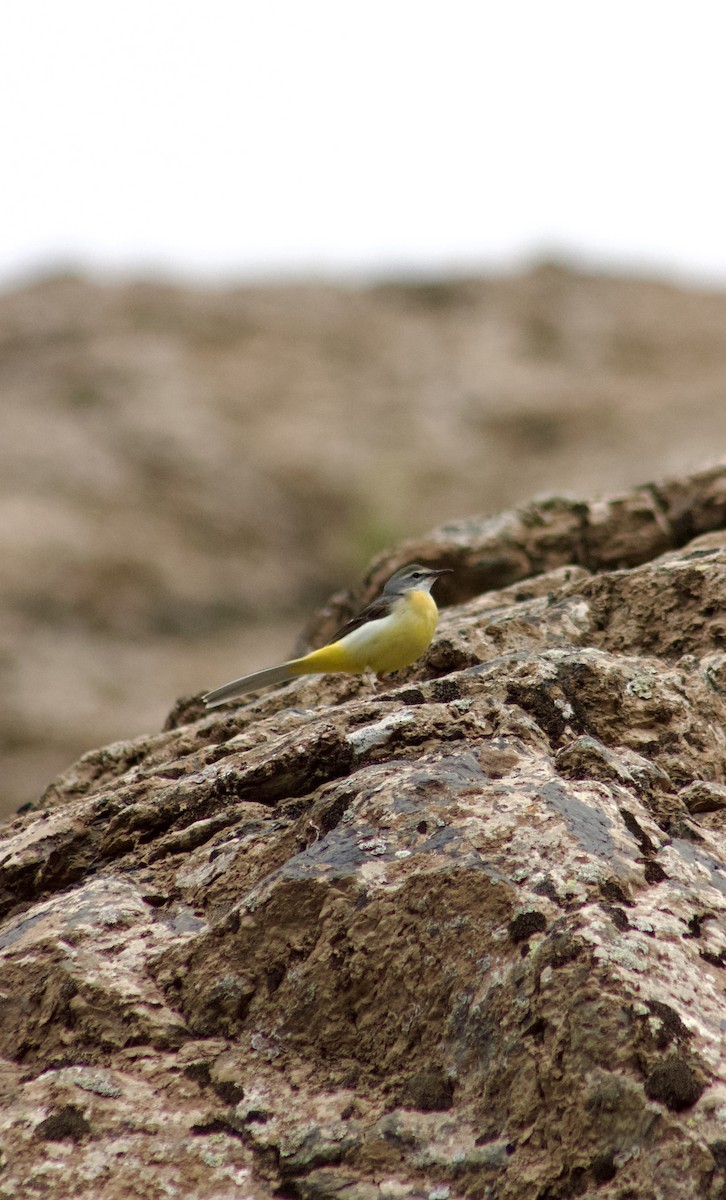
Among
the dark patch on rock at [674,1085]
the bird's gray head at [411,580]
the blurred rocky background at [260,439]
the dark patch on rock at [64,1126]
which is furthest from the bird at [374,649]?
the blurred rocky background at [260,439]

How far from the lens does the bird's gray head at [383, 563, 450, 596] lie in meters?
7.56

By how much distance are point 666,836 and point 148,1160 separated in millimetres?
2169

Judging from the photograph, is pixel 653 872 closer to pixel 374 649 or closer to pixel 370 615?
pixel 374 649

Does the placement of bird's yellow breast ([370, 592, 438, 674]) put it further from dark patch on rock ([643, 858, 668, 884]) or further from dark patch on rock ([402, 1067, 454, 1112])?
dark patch on rock ([402, 1067, 454, 1112])

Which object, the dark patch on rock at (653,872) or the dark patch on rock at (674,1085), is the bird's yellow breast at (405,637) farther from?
the dark patch on rock at (674,1085)

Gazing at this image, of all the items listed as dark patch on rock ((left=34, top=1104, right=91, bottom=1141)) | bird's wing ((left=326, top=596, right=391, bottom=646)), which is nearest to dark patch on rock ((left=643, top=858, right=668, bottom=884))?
dark patch on rock ((left=34, top=1104, right=91, bottom=1141))

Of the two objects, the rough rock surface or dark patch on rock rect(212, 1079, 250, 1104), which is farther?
dark patch on rock rect(212, 1079, 250, 1104)

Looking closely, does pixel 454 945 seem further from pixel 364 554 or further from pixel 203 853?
pixel 364 554

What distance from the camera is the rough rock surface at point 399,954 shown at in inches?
143

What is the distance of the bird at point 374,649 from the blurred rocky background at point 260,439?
12.4 m

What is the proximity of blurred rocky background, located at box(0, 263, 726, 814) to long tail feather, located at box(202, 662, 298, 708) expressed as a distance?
12.4m

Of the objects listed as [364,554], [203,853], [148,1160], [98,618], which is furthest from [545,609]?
[364,554]

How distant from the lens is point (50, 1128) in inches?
150

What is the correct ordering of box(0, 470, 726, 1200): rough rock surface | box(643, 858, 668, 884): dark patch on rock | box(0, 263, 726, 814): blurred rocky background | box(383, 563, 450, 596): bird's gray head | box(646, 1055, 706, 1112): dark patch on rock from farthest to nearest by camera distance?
1. box(0, 263, 726, 814): blurred rocky background
2. box(383, 563, 450, 596): bird's gray head
3. box(643, 858, 668, 884): dark patch on rock
4. box(0, 470, 726, 1200): rough rock surface
5. box(646, 1055, 706, 1112): dark patch on rock
